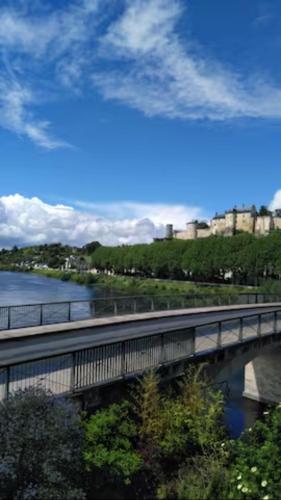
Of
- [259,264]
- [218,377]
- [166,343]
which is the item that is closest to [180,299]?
[218,377]

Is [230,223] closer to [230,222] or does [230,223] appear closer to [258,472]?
[230,222]

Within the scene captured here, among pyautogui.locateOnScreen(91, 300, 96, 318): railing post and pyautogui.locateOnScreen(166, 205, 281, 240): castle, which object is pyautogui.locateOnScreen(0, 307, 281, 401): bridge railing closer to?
pyautogui.locateOnScreen(91, 300, 96, 318): railing post

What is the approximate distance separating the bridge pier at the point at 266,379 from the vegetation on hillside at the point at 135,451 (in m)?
16.4

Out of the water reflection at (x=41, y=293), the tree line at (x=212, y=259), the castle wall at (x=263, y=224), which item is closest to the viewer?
the water reflection at (x=41, y=293)

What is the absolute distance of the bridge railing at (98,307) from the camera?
21.8 m

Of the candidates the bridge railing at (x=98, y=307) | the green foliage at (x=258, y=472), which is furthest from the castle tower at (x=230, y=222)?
the green foliage at (x=258, y=472)

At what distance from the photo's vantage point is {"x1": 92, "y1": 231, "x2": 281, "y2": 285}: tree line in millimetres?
98944

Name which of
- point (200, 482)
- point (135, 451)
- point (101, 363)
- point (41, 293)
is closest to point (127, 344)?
point (101, 363)

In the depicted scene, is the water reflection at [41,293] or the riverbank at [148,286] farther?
the riverbank at [148,286]

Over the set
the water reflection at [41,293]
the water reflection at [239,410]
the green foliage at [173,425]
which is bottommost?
the water reflection at [239,410]

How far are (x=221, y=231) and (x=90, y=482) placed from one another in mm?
190099

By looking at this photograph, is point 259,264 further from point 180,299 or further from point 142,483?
point 142,483

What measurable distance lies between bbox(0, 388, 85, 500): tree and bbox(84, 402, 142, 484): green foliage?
156 centimetres

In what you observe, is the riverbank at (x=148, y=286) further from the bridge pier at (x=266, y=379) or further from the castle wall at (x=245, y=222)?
the castle wall at (x=245, y=222)
